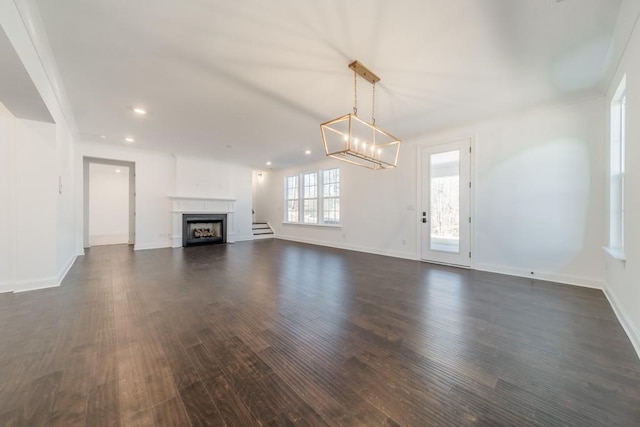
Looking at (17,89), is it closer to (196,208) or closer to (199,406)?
(199,406)

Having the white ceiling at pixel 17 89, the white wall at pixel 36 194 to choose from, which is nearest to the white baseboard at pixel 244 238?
the white wall at pixel 36 194

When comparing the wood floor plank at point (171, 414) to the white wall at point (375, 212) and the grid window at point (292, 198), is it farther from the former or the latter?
the grid window at point (292, 198)

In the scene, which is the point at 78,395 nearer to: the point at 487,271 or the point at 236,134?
the point at 236,134

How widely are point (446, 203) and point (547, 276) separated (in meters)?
1.87

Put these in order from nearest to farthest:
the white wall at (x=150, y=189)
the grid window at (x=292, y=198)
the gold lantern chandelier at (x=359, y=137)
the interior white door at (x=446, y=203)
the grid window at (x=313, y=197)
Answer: the gold lantern chandelier at (x=359, y=137), the interior white door at (x=446, y=203), the white wall at (x=150, y=189), the grid window at (x=313, y=197), the grid window at (x=292, y=198)

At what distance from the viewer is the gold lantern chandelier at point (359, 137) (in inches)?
107

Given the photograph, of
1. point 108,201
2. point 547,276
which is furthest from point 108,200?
point 547,276

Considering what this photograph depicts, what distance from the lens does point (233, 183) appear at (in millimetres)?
8203

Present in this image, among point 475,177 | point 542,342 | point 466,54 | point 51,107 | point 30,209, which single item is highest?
point 466,54

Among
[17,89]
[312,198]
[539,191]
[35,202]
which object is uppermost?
[17,89]

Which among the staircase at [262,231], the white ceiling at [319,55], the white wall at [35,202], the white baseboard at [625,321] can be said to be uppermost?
the white ceiling at [319,55]

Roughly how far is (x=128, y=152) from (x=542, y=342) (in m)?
8.59

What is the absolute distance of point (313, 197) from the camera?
7.85 metres

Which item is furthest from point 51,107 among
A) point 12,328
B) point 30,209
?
point 12,328
